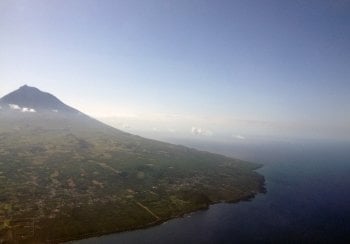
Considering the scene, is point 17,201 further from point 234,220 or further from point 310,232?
point 310,232

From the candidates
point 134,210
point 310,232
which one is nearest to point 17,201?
point 134,210

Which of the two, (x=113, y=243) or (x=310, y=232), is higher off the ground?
(x=310, y=232)

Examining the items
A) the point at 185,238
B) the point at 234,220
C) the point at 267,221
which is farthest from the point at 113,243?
the point at 267,221

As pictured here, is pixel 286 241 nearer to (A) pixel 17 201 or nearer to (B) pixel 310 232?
(B) pixel 310 232

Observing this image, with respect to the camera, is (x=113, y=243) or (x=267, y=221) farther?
(x=267, y=221)

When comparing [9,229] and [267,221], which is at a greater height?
[267,221]

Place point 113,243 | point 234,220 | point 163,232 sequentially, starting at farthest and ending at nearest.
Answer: point 234,220 < point 163,232 < point 113,243

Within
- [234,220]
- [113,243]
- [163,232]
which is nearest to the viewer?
[113,243]

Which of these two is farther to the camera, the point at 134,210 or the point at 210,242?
the point at 134,210
